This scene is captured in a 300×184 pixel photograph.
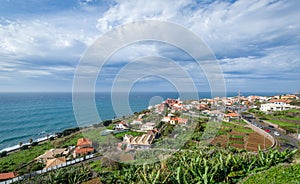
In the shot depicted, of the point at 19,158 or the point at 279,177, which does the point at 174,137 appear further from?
the point at 19,158

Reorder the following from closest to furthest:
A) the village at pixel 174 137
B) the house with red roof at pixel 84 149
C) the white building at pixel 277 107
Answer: the village at pixel 174 137, the house with red roof at pixel 84 149, the white building at pixel 277 107

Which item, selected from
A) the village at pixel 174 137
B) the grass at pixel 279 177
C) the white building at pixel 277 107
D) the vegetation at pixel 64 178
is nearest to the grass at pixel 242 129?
the village at pixel 174 137

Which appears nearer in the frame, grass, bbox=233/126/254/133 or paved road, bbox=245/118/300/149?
paved road, bbox=245/118/300/149

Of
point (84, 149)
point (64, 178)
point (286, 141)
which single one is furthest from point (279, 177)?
point (84, 149)

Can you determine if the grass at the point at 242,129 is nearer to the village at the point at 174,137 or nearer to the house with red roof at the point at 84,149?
the village at the point at 174,137

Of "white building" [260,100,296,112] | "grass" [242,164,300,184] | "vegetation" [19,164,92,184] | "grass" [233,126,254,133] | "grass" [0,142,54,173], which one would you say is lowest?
"grass" [0,142,54,173]

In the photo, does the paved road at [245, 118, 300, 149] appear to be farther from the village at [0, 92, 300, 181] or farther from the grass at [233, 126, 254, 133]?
the grass at [233, 126, 254, 133]

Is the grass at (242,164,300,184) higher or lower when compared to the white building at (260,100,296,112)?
higher

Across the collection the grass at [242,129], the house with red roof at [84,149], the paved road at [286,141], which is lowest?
the house with red roof at [84,149]

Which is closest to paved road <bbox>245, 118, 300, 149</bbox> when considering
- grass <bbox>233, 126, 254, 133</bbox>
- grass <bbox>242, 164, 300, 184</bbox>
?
grass <bbox>233, 126, 254, 133</bbox>

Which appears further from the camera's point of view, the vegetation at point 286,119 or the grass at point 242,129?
the grass at point 242,129

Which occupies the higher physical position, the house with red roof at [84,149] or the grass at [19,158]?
the house with red roof at [84,149]
